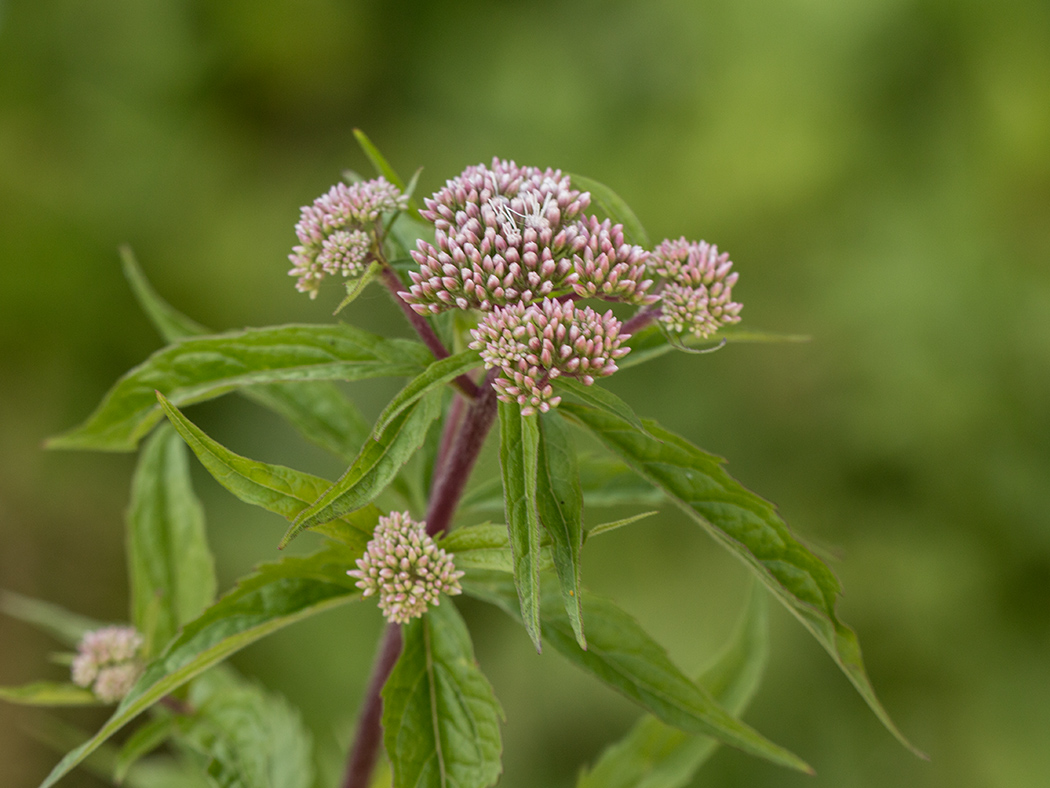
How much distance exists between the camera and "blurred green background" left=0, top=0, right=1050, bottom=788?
388cm

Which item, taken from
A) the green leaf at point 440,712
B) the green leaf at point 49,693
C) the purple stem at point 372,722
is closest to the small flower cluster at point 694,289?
the green leaf at point 440,712

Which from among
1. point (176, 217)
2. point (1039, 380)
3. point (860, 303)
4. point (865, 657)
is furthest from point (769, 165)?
point (176, 217)

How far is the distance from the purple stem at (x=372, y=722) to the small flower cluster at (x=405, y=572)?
0.24 m

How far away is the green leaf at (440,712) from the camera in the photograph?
112cm

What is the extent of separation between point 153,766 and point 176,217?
10.2ft

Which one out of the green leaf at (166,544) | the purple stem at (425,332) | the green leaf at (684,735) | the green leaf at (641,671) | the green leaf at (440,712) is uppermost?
the purple stem at (425,332)

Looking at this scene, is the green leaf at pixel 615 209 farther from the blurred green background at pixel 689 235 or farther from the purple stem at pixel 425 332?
the blurred green background at pixel 689 235

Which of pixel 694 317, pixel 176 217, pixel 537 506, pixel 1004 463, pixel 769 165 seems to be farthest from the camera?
pixel 176 217

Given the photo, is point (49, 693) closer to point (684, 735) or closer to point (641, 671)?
point (641, 671)

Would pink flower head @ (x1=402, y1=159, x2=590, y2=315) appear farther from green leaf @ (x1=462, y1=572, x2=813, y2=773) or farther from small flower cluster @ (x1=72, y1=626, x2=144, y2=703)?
small flower cluster @ (x1=72, y1=626, x2=144, y2=703)

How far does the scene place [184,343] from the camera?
4.17 feet

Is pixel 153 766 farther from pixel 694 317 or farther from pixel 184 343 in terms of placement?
pixel 694 317

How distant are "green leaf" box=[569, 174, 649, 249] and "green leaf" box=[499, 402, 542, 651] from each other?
347mm

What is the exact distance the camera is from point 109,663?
160cm
